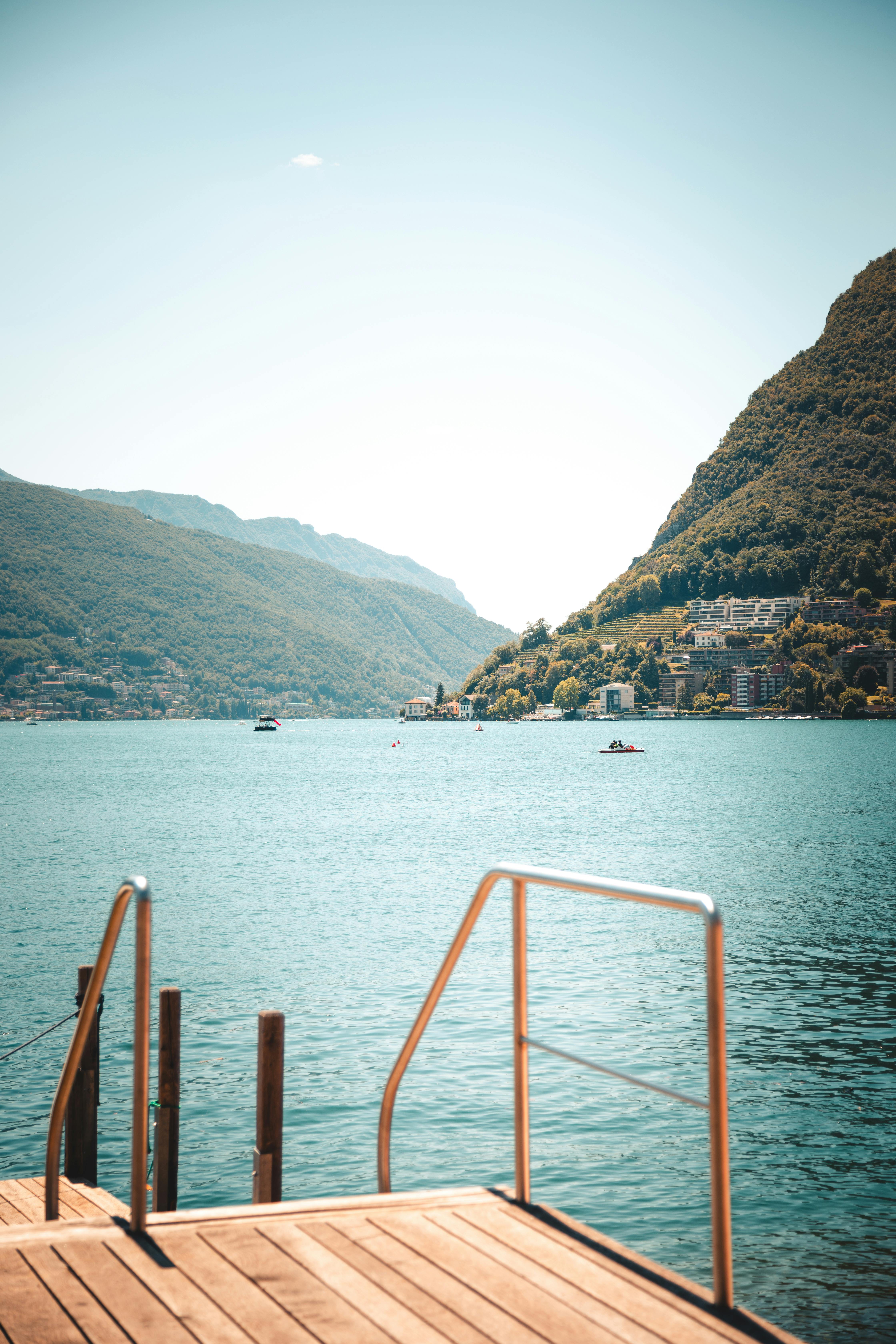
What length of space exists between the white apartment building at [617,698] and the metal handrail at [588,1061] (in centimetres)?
18864

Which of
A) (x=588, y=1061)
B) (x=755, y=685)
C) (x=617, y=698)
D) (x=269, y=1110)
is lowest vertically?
(x=269, y=1110)

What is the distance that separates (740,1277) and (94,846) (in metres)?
33.6

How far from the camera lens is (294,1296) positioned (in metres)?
3.58

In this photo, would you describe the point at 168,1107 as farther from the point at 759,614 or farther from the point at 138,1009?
the point at 759,614

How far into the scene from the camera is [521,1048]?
14.0 feet

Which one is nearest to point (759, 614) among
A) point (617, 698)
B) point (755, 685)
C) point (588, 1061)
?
point (755, 685)

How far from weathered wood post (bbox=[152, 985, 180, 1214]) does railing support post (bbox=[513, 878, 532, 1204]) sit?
250 cm

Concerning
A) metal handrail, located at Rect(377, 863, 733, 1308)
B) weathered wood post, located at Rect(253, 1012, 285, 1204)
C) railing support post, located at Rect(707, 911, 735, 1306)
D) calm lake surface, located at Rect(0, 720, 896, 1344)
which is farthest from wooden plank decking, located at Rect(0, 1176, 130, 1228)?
railing support post, located at Rect(707, 911, 735, 1306)

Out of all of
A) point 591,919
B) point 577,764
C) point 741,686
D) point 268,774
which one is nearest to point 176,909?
point 591,919

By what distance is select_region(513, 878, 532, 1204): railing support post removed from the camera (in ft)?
13.8

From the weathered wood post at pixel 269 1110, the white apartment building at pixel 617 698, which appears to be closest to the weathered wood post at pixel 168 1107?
the weathered wood post at pixel 269 1110

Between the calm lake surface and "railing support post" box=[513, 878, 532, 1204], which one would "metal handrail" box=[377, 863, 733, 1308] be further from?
the calm lake surface

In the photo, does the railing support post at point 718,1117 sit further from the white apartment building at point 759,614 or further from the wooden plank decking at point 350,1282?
the white apartment building at point 759,614

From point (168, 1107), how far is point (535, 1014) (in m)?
9.21
